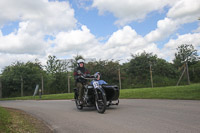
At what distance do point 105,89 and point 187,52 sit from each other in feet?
213

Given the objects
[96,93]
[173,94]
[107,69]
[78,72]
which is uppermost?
[107,69]

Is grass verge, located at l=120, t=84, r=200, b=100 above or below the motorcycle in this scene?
below

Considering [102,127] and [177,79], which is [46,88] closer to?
[177,79]

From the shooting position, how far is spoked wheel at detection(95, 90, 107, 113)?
6.91 m

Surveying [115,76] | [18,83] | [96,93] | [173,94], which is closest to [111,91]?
[96,93]

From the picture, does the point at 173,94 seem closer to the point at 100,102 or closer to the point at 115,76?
the point at 100,102

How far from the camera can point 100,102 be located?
7.34 meters

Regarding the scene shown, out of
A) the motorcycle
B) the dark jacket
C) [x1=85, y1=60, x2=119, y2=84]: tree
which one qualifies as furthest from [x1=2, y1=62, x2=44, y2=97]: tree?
the motorcycle

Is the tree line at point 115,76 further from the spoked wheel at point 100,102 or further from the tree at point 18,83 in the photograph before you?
the spoked wheel at point 100,102

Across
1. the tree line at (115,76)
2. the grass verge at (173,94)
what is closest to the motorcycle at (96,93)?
the grass verge at (173,94)

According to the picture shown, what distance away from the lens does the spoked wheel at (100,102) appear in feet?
22.7

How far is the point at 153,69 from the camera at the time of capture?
20375 mm

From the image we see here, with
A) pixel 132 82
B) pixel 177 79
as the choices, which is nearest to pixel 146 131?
pixel 177 79

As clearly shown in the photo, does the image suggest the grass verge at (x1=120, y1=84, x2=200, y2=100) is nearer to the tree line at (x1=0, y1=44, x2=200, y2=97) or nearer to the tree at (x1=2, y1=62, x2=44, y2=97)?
the tree line at (x1=0, y1=44, x2=200, y2=97)
